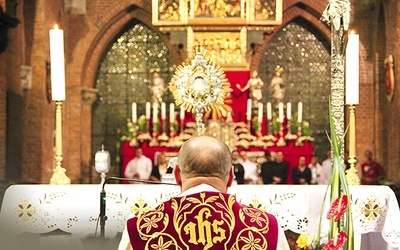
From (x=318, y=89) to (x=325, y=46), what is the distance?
3.21ft

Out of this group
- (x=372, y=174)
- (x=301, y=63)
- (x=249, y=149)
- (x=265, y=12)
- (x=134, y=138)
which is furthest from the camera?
(x=301, y=63)

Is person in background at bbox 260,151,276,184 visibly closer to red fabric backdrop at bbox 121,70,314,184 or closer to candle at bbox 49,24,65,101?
red fabric backdrop at bbox 121,70,314,184

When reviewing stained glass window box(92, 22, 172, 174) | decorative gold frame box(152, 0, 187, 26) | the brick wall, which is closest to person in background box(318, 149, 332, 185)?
the brick wall

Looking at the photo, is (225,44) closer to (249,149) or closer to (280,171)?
(249,149)

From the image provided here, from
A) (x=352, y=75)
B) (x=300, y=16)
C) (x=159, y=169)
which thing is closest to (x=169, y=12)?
(x=159, y=169)

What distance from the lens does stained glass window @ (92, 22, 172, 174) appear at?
21.3 m

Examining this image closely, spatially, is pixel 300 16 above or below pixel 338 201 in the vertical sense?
above

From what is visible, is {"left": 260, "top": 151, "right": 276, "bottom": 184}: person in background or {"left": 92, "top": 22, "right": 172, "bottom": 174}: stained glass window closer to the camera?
{"left": 260, "top": 151, "right": 276, "bottom": 184}: person in background

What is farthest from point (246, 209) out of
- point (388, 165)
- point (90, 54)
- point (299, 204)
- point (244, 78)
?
point (90, 54)

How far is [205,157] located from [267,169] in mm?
12793

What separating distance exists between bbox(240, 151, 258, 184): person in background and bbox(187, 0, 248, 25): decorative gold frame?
2.24 m

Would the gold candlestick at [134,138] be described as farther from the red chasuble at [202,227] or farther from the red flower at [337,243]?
the red chasuble at [202,227]

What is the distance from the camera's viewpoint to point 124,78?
21609mm

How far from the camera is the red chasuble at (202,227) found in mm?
3611
